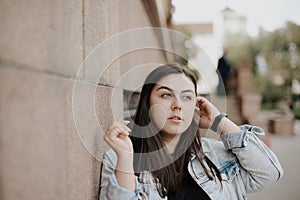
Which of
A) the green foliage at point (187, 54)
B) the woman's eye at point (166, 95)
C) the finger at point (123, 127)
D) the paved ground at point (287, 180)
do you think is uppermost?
the green foliage at point (187, 54)

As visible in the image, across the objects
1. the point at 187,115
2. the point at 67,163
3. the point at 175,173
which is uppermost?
the point at 187,115

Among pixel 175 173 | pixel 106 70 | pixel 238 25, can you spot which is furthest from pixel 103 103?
pixel 238 25

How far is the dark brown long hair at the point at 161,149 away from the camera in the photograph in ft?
5.68

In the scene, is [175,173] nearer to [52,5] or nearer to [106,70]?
[106,70]

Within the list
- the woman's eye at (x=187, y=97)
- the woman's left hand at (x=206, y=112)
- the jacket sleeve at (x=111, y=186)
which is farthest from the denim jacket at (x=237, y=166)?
the woman's eye at (x=187, y=97)

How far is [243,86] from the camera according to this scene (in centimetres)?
909

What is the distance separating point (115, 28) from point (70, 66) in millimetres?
863

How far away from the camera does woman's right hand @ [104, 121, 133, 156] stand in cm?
135

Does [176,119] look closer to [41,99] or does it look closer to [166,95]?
[166,95]

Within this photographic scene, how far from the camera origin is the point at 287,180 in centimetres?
477

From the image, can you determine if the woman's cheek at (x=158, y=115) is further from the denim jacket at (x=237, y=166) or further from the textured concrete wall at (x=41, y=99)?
the textured concrete wall at (x=41, y=99)

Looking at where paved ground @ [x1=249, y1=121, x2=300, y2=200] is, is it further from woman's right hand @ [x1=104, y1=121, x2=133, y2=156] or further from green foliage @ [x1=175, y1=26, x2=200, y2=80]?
woman's right hand @ [x1=104, y1=121, x2=133, y2=156]

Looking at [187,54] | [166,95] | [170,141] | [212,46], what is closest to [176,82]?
[166,95]

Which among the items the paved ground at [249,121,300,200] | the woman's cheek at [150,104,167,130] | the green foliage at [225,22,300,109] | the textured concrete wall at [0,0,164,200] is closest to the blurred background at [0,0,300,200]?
the textured concrete wall at [0,0,164,200]
